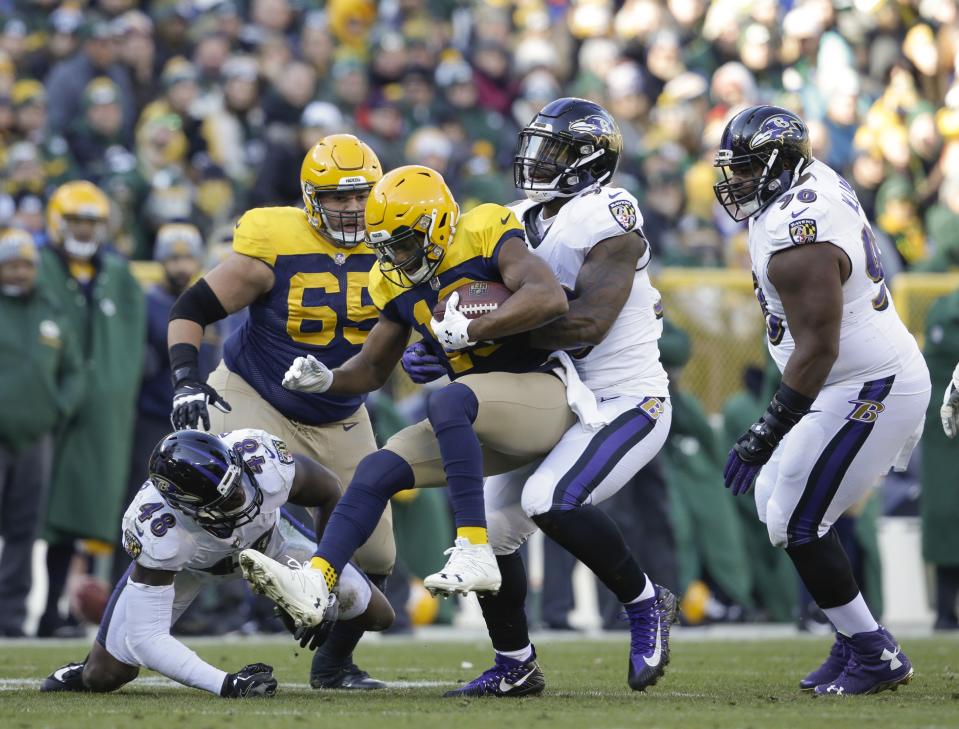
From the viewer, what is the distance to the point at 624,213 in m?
5.59

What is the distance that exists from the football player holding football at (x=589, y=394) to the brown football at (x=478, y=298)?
216 millimetres

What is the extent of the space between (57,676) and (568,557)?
4.27m

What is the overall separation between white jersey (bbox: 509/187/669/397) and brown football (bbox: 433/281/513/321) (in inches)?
13.5

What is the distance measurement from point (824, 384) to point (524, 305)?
118 centimetres

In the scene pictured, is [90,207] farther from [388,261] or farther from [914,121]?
[914,121]

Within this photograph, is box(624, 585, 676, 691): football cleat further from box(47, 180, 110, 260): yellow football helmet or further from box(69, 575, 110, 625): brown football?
box(47, 180, 110, 260): yellow football helmet

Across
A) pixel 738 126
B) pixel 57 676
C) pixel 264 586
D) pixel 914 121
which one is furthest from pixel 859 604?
pixel 914 121

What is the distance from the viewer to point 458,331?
5246mm

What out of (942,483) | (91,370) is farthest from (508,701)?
(942,483)

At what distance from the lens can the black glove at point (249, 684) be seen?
5.34m

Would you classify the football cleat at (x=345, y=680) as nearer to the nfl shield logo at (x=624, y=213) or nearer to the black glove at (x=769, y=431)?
the black glove at (x=769, y=431)

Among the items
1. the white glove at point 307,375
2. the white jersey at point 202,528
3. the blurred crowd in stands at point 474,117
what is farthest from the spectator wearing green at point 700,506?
the white jersey at point 202,528

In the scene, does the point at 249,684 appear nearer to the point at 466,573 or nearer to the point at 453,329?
the point at 466,573

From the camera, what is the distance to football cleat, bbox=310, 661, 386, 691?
6.01 m
